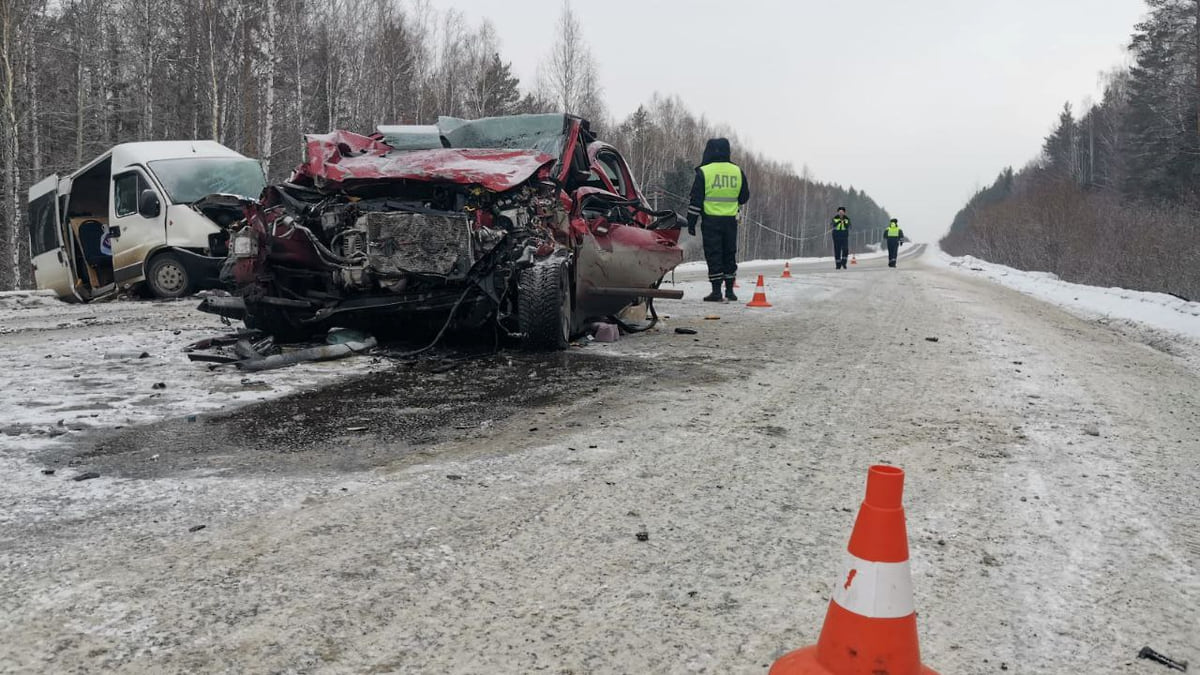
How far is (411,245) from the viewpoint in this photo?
16.1 ft

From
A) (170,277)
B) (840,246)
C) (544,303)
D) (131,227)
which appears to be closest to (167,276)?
(170,277)

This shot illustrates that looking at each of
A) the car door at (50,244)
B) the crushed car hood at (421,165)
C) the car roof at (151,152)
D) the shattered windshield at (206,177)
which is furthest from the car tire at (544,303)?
the car door at (50,244)

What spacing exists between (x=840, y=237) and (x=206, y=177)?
66.9 feet

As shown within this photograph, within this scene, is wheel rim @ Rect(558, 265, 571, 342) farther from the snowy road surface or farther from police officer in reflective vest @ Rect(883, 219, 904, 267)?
police officer in reflective vest @ Rect(883, 219, 904, 267)

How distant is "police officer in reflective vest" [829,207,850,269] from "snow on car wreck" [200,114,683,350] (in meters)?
20.4

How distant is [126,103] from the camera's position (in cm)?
2886

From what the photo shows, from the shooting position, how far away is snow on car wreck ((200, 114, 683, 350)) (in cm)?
491

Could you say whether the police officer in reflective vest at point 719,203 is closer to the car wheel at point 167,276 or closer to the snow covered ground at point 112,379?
the snow covered ground at point 112,379

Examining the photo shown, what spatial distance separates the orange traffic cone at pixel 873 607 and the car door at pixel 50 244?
12.6 meters

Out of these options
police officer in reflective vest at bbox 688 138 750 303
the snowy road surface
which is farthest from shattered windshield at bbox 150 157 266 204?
the snowy road surface

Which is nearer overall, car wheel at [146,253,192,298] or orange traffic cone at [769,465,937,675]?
orange traffic cone at [769,465,937,675]

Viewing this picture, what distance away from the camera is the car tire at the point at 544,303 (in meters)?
4.96

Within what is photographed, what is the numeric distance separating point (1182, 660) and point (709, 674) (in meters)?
1.05

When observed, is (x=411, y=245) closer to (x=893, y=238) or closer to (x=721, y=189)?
(x=721, y=189)
